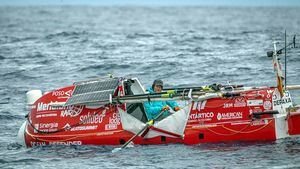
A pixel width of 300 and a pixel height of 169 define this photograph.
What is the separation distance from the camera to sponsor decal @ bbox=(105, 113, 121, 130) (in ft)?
60.3

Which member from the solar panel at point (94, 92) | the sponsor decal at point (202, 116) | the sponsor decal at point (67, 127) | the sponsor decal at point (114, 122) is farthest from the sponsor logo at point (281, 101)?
the sponsor decal at point (67, 127)

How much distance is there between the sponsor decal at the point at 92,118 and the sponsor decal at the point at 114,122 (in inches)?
9.9

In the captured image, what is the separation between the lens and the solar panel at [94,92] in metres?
18.4

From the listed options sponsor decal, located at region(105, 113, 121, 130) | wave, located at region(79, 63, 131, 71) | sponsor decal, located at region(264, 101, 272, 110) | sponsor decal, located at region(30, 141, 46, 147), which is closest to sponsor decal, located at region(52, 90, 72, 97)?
sponsor decal, located at region(30, 141, 46, 147)

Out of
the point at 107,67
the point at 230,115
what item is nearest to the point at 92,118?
the point at 230,115

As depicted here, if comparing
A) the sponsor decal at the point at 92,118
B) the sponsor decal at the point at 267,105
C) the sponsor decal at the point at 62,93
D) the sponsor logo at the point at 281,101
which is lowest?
the sponsor decal at the point at 92,118

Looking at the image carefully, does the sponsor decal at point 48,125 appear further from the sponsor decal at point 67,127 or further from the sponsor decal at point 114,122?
the sponsor decal at point 114,122

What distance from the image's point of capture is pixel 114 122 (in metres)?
18.4

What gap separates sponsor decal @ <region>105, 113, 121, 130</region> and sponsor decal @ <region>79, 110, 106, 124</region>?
0.82ft

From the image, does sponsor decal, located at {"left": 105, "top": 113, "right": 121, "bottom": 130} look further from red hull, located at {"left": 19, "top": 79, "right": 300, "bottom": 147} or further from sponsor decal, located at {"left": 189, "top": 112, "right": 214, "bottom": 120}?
sponsor decal, located at {"left": 189, "top": 112, "right": 214, "bottom": 120}

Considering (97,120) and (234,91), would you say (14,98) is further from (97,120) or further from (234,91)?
(234,91)

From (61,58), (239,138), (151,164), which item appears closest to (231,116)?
(239,138)

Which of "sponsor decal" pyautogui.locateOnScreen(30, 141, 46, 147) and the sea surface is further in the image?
"sponsor decal" pyautogui.locateOnScreen(30, 141, 46, 147)

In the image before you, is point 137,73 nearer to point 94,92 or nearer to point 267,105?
point 94,92
